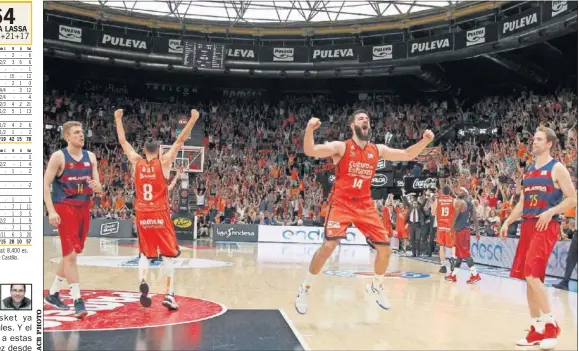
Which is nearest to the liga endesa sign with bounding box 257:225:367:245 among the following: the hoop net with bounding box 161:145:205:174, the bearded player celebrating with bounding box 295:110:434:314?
the hoop net with bounding box 161:145:205:174

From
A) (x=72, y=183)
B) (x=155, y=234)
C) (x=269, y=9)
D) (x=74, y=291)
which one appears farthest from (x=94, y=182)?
(x=269, y=9)

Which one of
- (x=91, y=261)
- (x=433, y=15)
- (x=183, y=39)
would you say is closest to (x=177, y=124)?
(x=183, y=39)

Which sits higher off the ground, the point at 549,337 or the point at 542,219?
the point at 542,219

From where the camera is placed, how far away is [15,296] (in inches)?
134

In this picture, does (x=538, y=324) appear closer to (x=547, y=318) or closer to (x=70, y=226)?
(x=547, y=318)

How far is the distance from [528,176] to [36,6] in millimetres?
4894

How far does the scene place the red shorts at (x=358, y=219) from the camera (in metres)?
6.37

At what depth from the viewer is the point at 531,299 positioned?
589cm

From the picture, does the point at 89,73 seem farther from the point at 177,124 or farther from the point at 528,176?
the point at 528,176

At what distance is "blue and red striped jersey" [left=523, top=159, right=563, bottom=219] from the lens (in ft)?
19.0

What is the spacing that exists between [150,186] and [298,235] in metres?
16.8

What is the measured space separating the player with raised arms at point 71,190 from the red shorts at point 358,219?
8.53 ft

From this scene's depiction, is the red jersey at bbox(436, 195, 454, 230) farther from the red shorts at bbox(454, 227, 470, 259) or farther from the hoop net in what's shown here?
the hoop net

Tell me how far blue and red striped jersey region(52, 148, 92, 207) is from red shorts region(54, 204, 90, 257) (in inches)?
2.7
